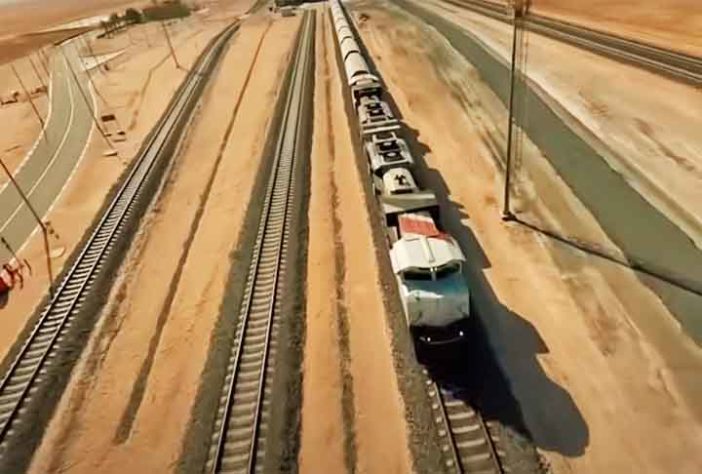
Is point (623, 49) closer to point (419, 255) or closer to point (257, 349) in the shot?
point (419, 255)

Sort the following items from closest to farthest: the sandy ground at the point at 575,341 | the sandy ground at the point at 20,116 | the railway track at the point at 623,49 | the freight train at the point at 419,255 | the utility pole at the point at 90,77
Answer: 1. the sandy ground at the point at 575,341
2. the freight train at the point at 419,255
3. the railway track at the point at 623,49
4. the sandy ground at the point at 20,116
5. the utility pole at the point at 90,77

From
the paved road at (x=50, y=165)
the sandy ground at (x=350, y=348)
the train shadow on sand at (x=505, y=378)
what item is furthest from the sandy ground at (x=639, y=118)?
the paved road at (x=50, y=165)

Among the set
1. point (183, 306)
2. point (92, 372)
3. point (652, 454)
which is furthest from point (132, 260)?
point (652, 454)

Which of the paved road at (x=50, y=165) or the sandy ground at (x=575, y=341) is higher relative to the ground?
the paved road at (x=50, y=165)

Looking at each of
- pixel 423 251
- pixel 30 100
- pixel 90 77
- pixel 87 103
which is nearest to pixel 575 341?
pixel 423 251

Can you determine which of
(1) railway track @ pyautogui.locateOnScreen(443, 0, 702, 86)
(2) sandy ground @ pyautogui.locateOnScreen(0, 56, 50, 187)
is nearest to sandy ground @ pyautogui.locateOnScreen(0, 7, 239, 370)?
(2) sandy ground @ pyautogui.locateOnScreen(0, 56, 50, 187)

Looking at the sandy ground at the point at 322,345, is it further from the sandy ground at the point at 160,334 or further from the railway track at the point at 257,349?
the sandy ground at the point at 160,334

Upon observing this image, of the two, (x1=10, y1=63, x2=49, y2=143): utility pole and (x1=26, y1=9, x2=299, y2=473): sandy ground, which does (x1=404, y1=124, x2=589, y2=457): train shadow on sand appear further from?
(x1=10, y1=63, x2=49, y2=143): utility pole
